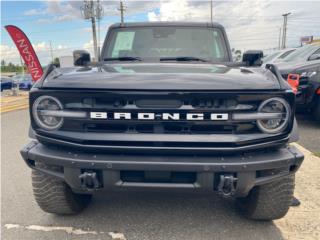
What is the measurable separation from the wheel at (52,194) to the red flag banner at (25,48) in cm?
689

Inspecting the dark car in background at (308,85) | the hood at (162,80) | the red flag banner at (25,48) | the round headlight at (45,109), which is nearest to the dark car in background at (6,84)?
the red flag banner at (25,48)

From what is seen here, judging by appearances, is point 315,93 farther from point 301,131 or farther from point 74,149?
point 74,149

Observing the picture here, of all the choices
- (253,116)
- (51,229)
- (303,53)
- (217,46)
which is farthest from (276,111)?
(303,53)

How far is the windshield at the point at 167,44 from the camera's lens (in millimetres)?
3875

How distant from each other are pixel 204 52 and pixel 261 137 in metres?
1.81

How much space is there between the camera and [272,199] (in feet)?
9.18

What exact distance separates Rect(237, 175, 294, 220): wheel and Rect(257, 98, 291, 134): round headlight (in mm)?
522

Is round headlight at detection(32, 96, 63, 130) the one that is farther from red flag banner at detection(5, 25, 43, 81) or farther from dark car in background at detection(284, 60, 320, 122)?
red flag banner at detection(5, 25, 43, 81)

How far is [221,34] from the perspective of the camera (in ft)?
13.6

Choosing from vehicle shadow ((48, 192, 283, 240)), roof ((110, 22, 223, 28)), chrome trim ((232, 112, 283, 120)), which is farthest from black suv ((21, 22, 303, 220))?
roof ((110, 22, 223, 28))

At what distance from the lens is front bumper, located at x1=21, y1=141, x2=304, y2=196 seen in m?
2.31

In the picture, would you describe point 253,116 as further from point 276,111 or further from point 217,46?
point 217,46

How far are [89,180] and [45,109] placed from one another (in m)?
0.60

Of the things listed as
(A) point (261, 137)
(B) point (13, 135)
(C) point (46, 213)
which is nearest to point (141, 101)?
(A) point (261, 137)
